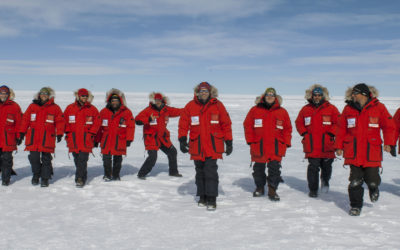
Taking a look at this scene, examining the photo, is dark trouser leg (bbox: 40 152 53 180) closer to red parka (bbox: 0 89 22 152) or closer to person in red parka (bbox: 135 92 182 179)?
red parka (bbox: 0 89 22 152)

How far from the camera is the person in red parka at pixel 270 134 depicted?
20.8 ft

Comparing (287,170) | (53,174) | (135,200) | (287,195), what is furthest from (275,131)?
(53,174)

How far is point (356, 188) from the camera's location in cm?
549

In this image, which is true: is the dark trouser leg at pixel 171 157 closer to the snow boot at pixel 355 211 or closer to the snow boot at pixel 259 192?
the snow boot at pixel 259 192

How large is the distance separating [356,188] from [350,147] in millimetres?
616

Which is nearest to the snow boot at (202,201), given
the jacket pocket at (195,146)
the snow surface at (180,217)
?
the snow surface at (180,217)

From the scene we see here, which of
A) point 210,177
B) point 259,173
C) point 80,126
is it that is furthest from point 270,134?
point 80,126

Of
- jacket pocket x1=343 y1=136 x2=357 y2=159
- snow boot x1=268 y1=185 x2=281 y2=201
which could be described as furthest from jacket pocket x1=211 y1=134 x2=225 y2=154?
jacket pocket x1=343 y1=136 x2=357 y2=159

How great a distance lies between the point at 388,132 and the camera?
5.42 meters

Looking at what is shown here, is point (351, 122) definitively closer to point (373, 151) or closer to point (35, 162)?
point (373, 151)

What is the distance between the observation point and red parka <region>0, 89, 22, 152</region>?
7316 mm

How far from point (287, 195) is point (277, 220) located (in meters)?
1.74

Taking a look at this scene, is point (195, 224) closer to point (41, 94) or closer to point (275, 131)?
point (275, 131)

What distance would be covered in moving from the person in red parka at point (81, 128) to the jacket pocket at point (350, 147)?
4841 millimetres
